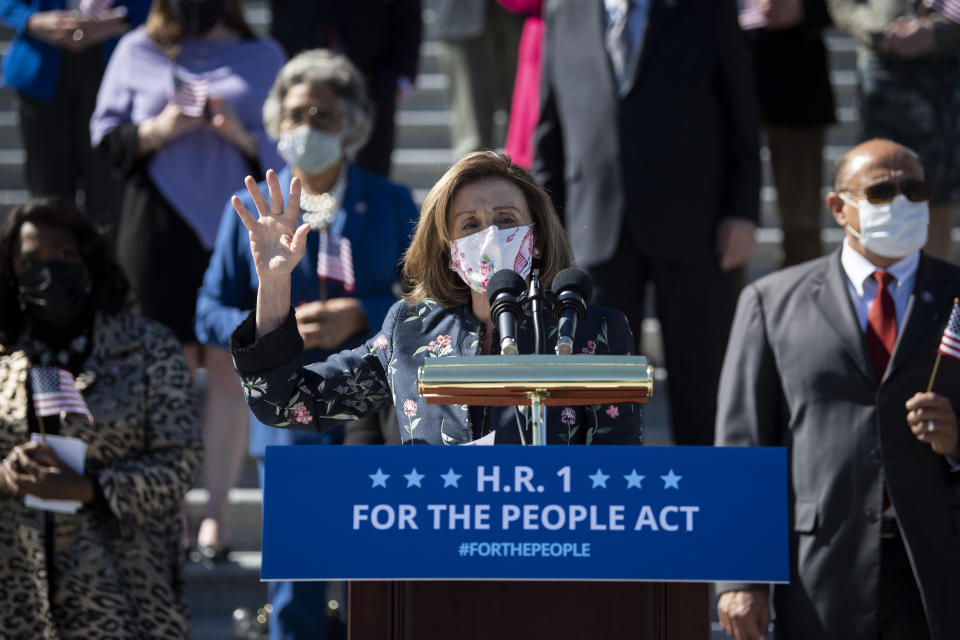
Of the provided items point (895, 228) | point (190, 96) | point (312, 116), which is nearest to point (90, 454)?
point (312, 116)

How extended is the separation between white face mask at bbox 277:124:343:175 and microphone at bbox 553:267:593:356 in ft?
8.26

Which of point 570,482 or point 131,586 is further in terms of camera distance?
point 131,586

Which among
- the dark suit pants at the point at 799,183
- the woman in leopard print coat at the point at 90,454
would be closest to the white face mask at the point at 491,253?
the woman in leopard print coat at the point at 90,454

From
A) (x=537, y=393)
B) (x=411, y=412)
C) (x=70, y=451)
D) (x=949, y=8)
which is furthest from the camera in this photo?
(x=949, y=8)

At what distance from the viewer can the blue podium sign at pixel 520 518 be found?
2486 millimetres

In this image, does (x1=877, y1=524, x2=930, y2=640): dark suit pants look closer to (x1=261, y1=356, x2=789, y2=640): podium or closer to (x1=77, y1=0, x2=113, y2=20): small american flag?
(x1=261, y1=356, x2=789, y2=640): podium

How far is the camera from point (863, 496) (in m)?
4.10

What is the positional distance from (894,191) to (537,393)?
7.01ft

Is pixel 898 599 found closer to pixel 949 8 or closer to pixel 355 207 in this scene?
pixel 355 207

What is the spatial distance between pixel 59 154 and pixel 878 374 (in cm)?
420

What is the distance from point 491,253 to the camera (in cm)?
321

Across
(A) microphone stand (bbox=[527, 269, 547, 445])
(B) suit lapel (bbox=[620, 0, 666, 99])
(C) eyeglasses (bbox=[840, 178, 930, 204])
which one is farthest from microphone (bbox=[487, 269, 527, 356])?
(B) suit lapel (bbox=[620, 0, 666, 99])

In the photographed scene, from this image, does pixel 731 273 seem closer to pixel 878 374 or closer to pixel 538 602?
pixel 878 374

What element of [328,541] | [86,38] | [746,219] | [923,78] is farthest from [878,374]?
[86,38]
